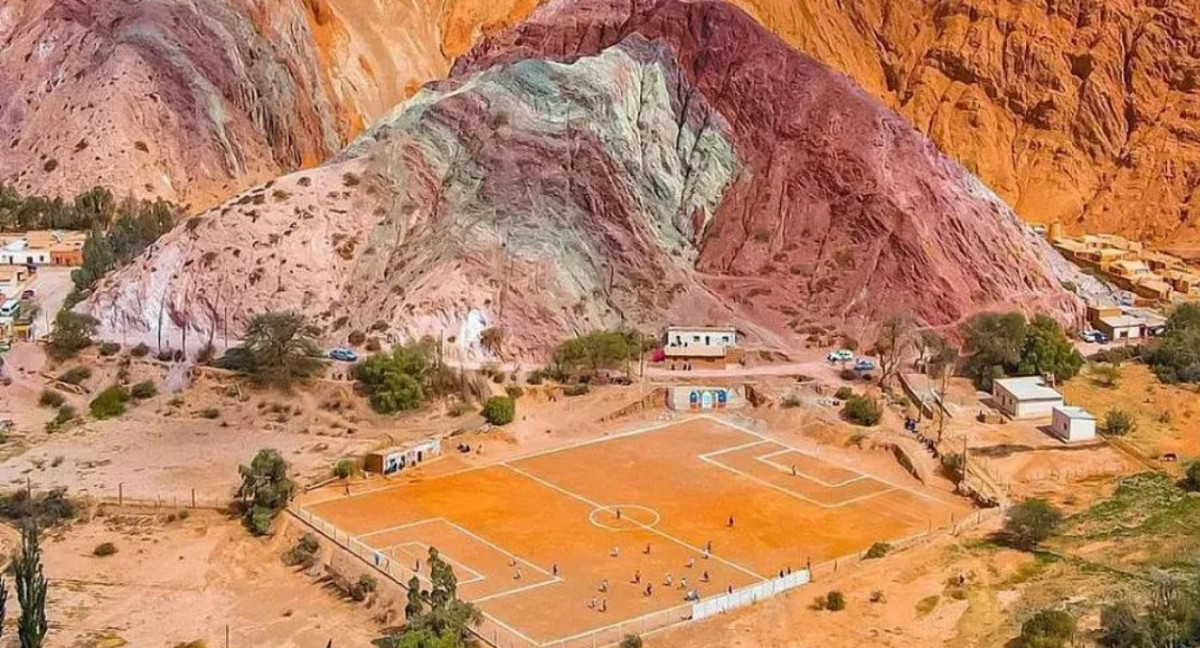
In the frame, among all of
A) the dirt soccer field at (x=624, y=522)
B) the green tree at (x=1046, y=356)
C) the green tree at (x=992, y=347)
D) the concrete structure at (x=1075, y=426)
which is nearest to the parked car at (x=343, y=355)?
the dirt soccer field at (x=624, y=522)

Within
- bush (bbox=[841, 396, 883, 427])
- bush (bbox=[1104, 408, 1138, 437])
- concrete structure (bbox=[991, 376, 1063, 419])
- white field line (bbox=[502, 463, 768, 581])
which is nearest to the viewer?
white field line (bbox=[502, 463, 768, 581])

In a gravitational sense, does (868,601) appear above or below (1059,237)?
below

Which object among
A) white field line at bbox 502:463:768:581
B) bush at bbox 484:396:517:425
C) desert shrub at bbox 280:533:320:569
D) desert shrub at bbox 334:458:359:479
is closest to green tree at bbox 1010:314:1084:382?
bush at bbox 484:396:517:425

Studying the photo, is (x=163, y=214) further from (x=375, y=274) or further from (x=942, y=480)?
(x=942, y=480)

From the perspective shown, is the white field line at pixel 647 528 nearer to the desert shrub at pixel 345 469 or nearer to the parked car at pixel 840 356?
the desert shrub at pixel 345 469

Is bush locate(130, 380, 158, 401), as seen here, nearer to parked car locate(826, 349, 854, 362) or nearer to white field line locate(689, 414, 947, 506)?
white field line locate(689, 414, 947, 506)

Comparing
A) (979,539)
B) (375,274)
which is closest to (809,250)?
(375,274)

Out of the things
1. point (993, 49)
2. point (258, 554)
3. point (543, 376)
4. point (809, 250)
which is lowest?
point (258, 554)
